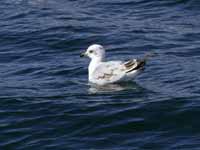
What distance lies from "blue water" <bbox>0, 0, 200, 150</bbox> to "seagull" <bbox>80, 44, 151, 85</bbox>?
0.24m

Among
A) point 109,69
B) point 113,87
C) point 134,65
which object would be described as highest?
point 134,65

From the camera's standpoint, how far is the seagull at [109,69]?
63.0ft

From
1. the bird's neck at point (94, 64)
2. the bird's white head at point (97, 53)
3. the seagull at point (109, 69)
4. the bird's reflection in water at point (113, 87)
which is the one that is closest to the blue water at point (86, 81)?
the bird's reflection in water at point (113, 87)

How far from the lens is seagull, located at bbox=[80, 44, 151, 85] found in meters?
19.2

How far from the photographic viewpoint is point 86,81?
66.9 ft

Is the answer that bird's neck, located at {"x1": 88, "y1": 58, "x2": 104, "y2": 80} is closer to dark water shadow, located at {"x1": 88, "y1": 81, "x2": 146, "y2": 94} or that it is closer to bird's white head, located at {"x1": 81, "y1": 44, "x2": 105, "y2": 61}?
bird's white head, located at {"x1": 81, "y1": 44, "x2": 105, "y2": 61}

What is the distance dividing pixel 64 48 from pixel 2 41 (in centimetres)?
200

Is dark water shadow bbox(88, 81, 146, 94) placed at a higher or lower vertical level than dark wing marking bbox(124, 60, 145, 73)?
lower

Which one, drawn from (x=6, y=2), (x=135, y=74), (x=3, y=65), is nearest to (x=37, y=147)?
(x=135, y=74)

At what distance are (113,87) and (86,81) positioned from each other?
3.59ft

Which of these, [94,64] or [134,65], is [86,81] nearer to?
[94,64]

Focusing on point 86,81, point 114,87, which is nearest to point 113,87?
point 114,87

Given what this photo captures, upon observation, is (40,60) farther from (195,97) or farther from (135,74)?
(195,97)

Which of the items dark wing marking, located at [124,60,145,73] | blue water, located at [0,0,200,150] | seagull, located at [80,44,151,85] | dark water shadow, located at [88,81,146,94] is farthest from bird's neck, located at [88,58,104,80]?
dark wing marking, located at [124,60,145,73]
